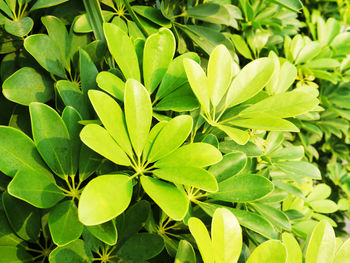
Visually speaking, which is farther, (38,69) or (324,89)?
(324,89)

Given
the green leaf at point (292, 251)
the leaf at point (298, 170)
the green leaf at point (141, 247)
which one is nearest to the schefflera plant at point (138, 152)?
the green leaf at point (141, 247)

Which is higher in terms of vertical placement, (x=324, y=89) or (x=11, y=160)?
(x=11, y=160)

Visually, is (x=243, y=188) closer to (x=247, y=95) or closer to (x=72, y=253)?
(x=247, y=95)

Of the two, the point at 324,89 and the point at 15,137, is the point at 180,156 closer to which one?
the point at 15,137

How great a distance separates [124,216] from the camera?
0.48 meters

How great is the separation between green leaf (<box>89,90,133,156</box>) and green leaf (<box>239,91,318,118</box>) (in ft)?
0.71

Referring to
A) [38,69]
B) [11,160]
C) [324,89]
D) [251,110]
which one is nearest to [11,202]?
[11,160]

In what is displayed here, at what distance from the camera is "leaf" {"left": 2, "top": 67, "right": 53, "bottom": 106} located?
0.47 metres

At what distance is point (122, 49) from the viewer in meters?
0.48

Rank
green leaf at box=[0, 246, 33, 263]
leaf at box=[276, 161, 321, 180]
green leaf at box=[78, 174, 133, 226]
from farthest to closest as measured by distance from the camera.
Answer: leaf at box=[276, 161, 321, 180] → green leaf at box=[0, 246, 33, 263] → green leaf at box=[78, 174, 133, 226]

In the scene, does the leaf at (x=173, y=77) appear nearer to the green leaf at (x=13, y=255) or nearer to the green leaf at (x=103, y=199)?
the green leaf at (x=103, y=199)

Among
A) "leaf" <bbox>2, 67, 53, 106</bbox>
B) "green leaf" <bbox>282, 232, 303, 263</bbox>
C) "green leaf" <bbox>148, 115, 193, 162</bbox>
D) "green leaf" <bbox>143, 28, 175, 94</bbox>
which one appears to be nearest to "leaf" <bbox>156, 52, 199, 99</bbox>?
"green leaf" <bbox>143, 28, 175, 94</bbox>

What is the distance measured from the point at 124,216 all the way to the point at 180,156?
159 mm

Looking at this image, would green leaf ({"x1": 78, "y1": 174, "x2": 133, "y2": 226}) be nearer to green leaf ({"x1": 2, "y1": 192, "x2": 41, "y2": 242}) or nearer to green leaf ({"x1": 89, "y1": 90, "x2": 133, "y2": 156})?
green leaf ({"x1": 89, "y1": 90, "x2": 133, "y2": 156})
